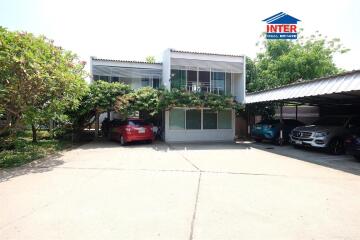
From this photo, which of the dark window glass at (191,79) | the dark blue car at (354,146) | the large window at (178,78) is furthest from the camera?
the dark window glass at (191,79)

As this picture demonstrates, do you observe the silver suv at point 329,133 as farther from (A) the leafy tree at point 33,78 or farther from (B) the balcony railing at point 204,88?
(A) the leafy tree at point 33,78

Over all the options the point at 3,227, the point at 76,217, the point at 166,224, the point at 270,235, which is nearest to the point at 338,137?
the point at 270,235

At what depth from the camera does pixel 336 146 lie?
11664 millimetres

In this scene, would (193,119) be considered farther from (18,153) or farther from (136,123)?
(18,153)

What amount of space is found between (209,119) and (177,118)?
7.17 feet

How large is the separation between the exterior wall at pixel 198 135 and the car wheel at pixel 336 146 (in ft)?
21.9

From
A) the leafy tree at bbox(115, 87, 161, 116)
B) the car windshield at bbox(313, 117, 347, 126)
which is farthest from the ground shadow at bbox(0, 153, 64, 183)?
the car windshield at bbox(313, 117, 347, 126)

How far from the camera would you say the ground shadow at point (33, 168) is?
7492 mm

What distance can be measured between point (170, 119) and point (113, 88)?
3.87 metres

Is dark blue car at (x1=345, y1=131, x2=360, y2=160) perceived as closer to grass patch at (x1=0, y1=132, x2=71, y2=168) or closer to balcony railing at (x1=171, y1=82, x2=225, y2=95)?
balcony railing at (x1=171, y1=82, x2=225, y2=95)

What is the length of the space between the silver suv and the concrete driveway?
254 cm

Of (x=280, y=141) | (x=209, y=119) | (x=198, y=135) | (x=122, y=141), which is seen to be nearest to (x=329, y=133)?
Result: (x=280, y=141)

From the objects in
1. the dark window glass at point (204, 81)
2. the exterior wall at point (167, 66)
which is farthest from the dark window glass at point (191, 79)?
the exterior wall at point (167, 66)

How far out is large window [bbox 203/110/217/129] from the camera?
666 inches
